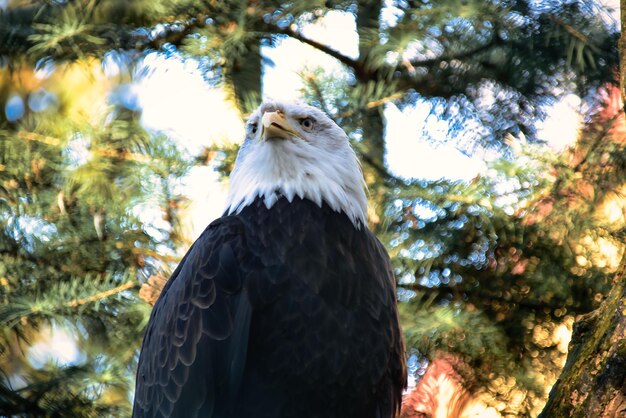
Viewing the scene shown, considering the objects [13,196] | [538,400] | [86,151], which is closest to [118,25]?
[86,151]

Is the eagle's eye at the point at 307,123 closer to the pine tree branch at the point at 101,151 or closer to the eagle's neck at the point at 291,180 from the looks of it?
the eagle's neck at the point at 291,180

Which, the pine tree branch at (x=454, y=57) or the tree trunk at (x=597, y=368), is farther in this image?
the pine tree branch at (x=454, y=57)

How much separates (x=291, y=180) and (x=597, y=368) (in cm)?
109

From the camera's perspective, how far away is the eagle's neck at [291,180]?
2605 mm

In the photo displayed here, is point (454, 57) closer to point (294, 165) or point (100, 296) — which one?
point (294, 165)

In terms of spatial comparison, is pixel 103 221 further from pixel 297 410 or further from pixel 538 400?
pixel 538 400

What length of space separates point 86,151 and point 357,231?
1.39 metres

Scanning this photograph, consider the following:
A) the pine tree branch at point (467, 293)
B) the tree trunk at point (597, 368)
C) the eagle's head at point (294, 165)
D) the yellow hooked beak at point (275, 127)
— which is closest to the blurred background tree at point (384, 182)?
the pine tree branch at point (467, 293)

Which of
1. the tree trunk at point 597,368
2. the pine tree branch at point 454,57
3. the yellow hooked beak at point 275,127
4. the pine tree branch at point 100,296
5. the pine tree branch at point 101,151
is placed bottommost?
the pine tree branch at point 100,296

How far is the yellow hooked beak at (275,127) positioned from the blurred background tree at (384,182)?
798 millimetres

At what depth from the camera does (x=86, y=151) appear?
11.3 feet

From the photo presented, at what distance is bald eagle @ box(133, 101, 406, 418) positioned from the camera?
231 cm

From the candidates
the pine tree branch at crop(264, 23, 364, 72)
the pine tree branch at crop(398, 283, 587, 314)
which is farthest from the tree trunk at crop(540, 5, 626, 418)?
the pine tree branch at crop(264, 23, 364, 72)

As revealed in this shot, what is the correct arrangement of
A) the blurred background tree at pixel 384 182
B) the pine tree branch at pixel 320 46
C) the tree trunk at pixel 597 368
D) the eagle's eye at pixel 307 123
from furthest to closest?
the pine tree branch at pixel 320 46
the blurred background tree at pixel 384 182
the eagle's eye at pixel 307 123
the tree trunk at pixel 597 368
